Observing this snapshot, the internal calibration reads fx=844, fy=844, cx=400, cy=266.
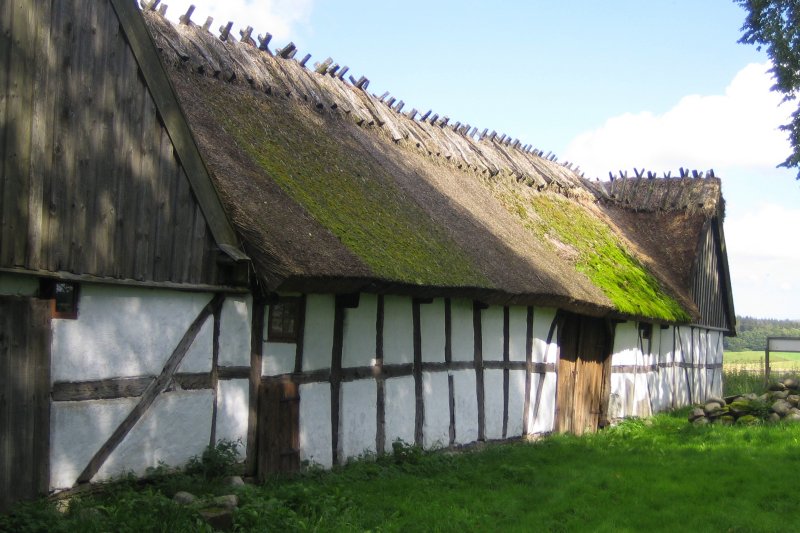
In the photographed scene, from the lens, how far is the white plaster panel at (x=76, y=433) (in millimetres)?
6730

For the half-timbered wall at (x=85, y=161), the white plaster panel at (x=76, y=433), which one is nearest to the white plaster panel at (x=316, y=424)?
the half-timbered wall at (x=85, y=161)

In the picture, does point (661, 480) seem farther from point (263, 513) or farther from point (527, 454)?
point (263, 513)

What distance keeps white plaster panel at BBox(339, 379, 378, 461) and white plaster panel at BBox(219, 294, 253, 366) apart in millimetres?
1794

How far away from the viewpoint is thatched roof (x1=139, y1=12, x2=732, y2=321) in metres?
9.10

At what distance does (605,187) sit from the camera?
82.4 ft

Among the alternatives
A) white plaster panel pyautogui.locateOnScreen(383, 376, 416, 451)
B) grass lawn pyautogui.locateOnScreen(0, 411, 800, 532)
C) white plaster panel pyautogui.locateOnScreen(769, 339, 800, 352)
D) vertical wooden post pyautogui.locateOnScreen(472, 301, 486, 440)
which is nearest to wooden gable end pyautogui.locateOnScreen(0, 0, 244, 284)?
grass lawn pyautogui.locateOnScreen(0, 411, 800, 532)

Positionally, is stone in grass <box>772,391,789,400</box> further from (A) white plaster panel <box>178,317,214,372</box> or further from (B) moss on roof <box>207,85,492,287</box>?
(A) white plaster panel <box>178,317,214,372</box>

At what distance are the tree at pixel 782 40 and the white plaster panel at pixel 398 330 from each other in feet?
33.3

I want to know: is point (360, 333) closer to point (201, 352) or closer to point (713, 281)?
point (201, 352)

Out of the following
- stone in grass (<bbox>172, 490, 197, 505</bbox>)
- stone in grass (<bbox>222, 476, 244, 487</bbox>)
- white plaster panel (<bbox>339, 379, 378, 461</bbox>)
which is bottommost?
stone in grass (<bbox>222, 476, 244, 487</bbox>)

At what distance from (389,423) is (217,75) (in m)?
5.39

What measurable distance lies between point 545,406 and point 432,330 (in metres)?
4.00

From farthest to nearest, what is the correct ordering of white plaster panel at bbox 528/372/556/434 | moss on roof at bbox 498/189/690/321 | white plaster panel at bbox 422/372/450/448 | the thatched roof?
moss on roof at bbox 498/189/690/321, white plaster panel at bbox 528/372/556/434, white plaster panel at bbox 422/372/450/448, the thatched roof

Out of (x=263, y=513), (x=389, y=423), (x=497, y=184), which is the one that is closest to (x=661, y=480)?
(x=389, y=423)
